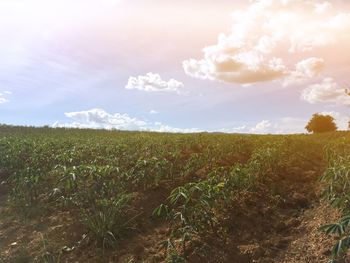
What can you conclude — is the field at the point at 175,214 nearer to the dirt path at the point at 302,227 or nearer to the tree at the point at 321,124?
the dirt path at the point at 302,227

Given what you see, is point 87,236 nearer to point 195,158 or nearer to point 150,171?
point 150,171

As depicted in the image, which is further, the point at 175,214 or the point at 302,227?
the point at 302,227

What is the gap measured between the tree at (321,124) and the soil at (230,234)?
38997 mm

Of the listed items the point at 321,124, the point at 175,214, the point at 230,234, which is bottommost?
the point at 230,234

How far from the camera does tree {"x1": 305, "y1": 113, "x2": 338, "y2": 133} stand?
45.3 meters

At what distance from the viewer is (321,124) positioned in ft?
150

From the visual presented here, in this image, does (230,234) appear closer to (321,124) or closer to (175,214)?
(175,214)

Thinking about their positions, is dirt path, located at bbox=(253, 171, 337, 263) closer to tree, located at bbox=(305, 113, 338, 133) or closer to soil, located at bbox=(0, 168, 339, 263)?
soil, located at bbox=(0, 168, 339, 263)

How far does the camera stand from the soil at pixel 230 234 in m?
5.77

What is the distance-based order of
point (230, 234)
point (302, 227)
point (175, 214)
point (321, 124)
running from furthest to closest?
point (321, 124) < point (302, 227) < point (230, 234) < point (175, 214)

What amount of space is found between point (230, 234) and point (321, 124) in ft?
137

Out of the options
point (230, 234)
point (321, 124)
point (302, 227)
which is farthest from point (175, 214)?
point (321, 124)

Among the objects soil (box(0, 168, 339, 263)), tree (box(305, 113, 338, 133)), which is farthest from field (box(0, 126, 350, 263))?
tree (box(305, 113, 338, 133))

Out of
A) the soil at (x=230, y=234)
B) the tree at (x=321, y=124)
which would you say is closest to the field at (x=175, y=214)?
the soil at (x=230, y=234)
